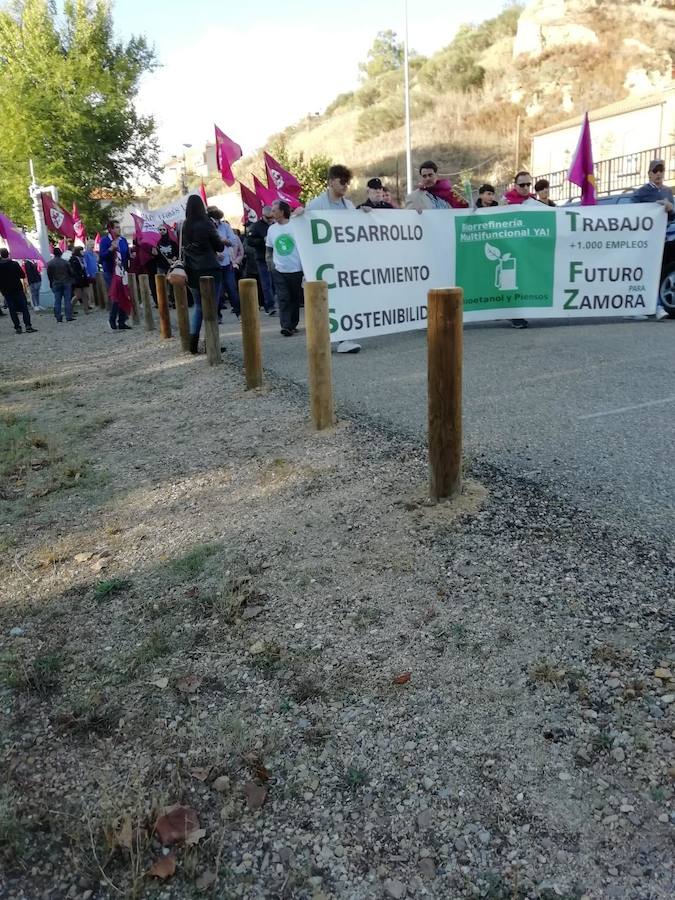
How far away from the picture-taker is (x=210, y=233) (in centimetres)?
886

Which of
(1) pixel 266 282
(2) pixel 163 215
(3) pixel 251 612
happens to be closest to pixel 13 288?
(2) pixel 163 215

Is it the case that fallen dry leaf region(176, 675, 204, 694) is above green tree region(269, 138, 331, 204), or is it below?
below

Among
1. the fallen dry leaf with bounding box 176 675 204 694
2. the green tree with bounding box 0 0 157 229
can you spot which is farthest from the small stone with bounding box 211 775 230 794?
the green tree with bounding box 0 0 157 229

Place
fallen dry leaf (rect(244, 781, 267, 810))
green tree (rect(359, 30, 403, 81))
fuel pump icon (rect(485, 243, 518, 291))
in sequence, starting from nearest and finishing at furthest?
fallen dry leaf (rect(244, 781, 267, 810)) < fuel pump icon (rect(485, 243, 518, 291)) < green tree (rect(359, 30, 403, 81))

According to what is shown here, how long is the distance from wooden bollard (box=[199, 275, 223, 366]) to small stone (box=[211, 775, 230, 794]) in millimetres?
6614

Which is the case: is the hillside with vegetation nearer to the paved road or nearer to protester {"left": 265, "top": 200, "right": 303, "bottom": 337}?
protester {"left": 265, "top": 200, "right": 303, "bottom": 337}

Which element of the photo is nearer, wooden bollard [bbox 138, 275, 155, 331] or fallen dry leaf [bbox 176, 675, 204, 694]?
fallen dry leaf [bbox 176, 675, 204, 694]

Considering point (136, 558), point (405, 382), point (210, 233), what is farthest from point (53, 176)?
point (136, 558)

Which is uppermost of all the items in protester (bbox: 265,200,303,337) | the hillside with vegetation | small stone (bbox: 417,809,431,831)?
the hillside with vegetation

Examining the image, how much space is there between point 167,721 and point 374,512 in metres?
1.79

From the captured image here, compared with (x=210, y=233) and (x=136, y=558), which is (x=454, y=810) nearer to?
(x=136, y=558)

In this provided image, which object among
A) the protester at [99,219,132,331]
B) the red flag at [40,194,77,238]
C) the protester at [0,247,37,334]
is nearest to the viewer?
the protester at [99,219,132,331]

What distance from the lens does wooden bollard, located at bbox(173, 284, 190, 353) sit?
9320 mm

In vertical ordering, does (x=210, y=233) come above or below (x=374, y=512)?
above
